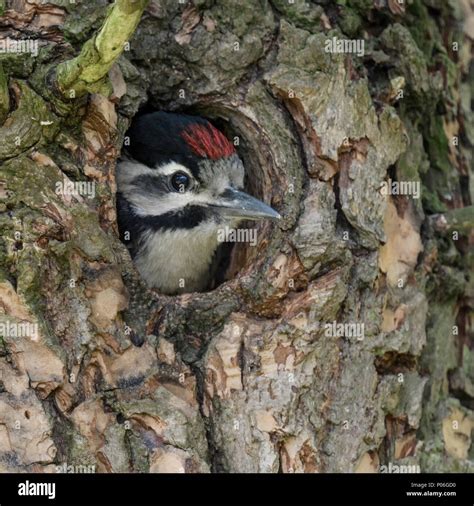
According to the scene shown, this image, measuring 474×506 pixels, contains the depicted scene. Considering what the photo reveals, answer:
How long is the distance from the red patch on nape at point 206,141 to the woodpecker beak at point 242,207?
244mm

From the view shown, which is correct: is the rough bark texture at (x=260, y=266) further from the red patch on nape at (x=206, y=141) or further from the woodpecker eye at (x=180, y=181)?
the woodpecker eye at (x=180, y=181)

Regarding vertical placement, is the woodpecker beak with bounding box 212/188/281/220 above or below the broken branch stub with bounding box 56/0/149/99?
below

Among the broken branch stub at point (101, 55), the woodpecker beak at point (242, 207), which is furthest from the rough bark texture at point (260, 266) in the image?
the broken branch stub at point (101, 55)

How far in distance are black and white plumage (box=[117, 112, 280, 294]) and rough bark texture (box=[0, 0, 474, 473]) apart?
0.57 feet

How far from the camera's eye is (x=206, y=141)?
5508 millimetres

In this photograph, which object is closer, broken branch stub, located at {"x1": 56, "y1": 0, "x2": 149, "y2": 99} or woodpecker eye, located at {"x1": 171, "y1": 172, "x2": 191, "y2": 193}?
broken branch stub, located at {"x1": 56, "y1": 0, "x2": 149, "y2": 99}

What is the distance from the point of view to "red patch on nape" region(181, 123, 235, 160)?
18.0 feet

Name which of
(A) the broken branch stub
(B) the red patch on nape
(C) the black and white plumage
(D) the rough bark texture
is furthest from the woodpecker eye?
(A) the broken branch stub

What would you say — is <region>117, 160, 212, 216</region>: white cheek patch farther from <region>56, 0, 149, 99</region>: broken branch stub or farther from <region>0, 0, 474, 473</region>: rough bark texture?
<region>56, 0, 149, 99</region>: broken branch stub

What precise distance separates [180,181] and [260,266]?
0.91 metres

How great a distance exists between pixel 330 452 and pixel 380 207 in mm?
1402

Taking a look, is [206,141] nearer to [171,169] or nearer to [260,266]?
[171,169]

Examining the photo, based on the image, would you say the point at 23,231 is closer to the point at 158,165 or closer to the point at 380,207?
the point at 158,165

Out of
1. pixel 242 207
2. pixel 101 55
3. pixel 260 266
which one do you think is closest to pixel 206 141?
pixel 242 207
